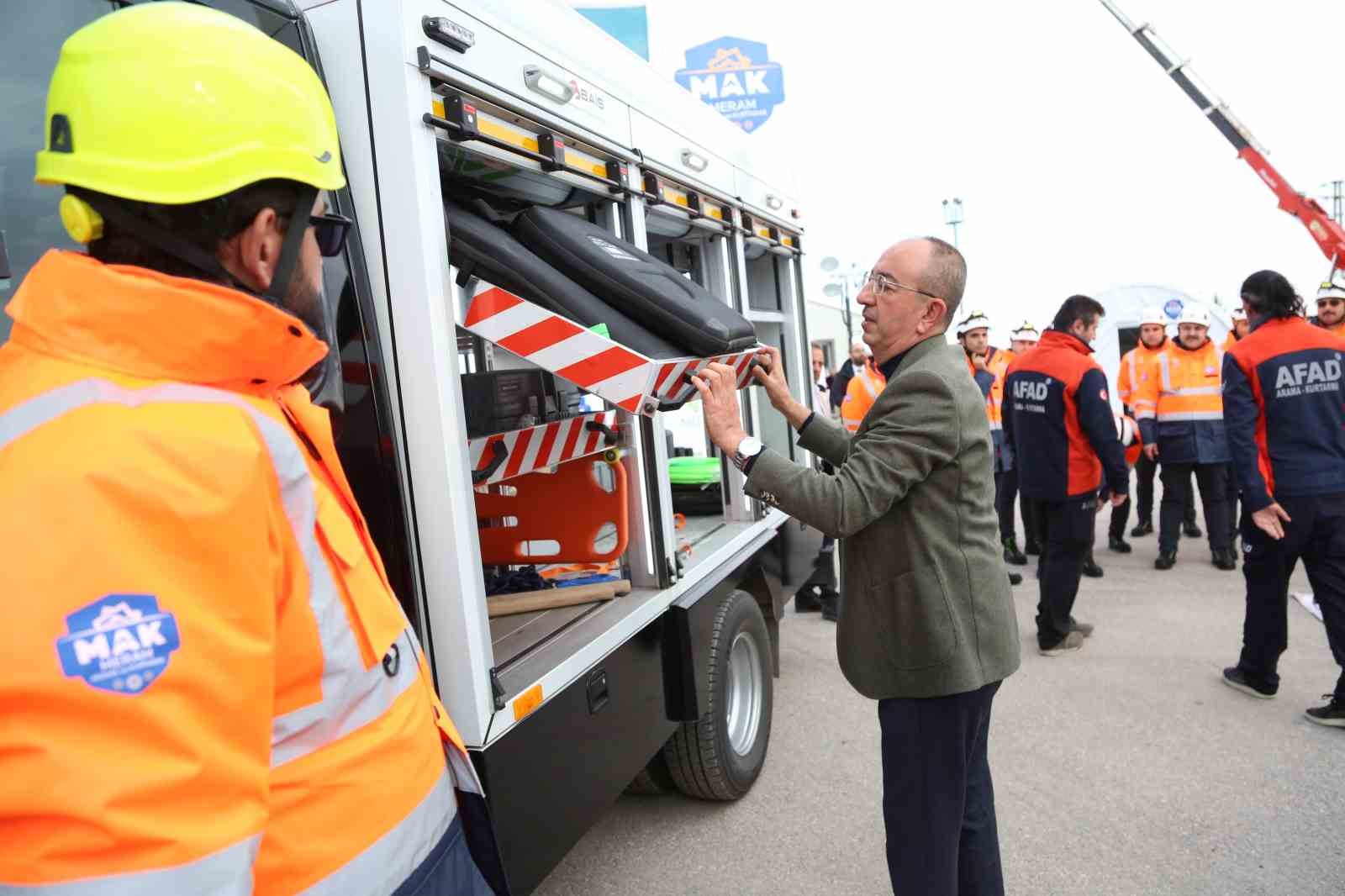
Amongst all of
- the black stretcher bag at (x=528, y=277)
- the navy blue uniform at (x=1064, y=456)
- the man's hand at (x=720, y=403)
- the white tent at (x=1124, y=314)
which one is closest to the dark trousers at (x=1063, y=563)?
the navy blue uniform at (x=1064, y=456)

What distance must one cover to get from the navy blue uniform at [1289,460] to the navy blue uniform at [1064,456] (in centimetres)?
85

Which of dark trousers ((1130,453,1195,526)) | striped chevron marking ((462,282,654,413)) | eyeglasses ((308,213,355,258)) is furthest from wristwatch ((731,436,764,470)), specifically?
dark trousers ((1130,453,1195,526))

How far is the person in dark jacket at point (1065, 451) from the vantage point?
5.17 meters

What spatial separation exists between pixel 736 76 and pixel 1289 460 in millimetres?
9530

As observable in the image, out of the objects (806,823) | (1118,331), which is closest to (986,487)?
(806,823)

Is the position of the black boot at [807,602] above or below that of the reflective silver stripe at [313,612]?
below

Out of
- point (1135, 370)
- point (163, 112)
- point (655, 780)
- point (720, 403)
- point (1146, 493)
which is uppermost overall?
point (163, 112)

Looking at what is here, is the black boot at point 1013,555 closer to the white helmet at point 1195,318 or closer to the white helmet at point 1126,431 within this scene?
the white helmet at point 1126,431

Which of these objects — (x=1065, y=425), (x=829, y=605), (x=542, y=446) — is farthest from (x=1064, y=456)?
(x=542, y=446)

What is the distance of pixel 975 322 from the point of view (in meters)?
7.84

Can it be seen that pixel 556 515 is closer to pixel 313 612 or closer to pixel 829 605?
pixel 313 612

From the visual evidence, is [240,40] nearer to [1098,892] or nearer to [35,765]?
[35,765]

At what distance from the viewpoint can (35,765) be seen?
773 mm

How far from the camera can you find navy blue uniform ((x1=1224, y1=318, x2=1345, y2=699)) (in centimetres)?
402
